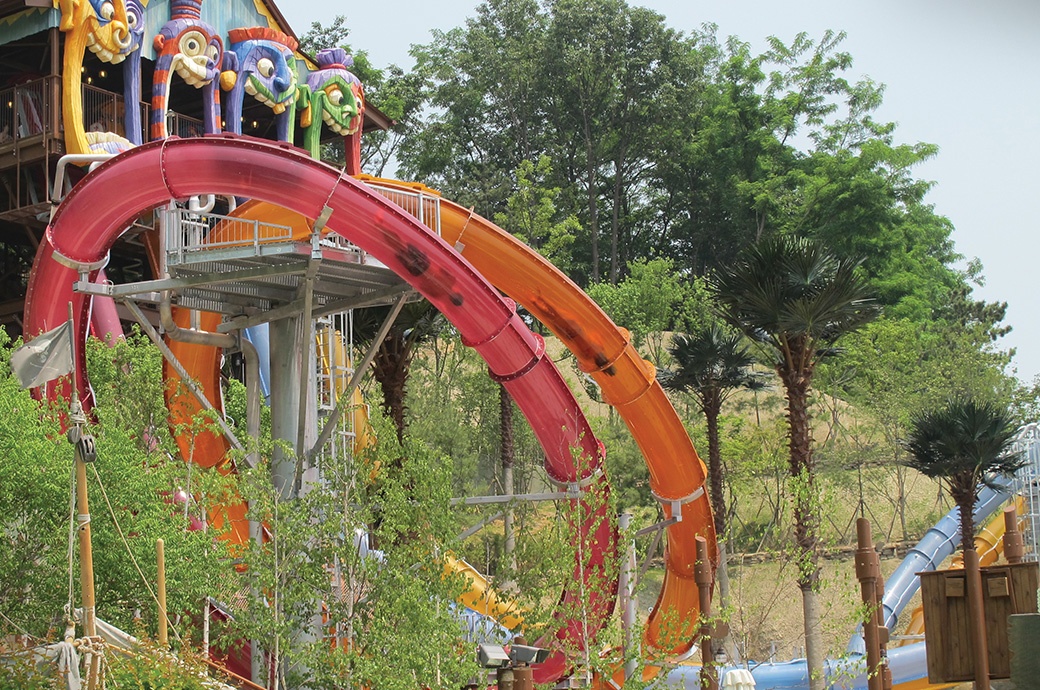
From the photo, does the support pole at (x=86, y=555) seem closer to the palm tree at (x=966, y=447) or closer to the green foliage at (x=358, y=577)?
the green foliage at (x=358, y=577)

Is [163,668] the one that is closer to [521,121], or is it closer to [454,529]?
[454,529]

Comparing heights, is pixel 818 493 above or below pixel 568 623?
above

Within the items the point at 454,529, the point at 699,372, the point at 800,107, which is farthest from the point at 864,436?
the point at 454,529

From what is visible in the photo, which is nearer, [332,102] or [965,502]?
[965,502]

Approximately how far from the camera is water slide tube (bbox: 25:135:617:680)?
18.0 metres

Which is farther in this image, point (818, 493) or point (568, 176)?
point (568, 176)

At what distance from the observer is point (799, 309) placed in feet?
70.1

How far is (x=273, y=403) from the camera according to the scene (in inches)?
738

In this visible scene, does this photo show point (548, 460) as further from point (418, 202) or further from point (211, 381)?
point (211, 381)

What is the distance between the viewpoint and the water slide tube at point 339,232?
59.0 ft

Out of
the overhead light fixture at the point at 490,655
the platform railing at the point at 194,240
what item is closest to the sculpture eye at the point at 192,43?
the platform railing at the point at 194,240

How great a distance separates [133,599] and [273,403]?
3305 millimetres

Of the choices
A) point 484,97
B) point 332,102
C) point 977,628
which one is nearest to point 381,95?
point 484,97

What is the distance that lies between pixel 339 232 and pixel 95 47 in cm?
1140
